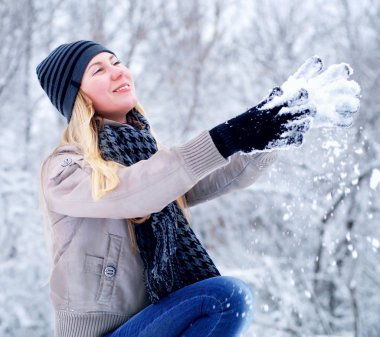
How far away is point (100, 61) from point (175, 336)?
770 millimetres

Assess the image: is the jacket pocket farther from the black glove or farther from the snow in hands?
the snow in hands

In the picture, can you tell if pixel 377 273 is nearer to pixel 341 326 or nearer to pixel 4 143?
pixel 341 326

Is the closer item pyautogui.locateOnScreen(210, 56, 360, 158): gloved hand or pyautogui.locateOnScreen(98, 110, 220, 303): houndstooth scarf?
pyautogui.locateOnScreen(210, 56, 360, 158): gloved hand

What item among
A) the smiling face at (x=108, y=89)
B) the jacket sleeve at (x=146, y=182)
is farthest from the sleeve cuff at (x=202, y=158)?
the smiling face at (x=108, y=89)

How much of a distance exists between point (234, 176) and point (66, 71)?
1.80 feet

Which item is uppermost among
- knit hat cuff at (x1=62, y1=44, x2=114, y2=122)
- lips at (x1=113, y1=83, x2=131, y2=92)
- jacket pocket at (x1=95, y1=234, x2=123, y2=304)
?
knit hat cuff at (x1=62, y1=44, x2=114, y2=122)

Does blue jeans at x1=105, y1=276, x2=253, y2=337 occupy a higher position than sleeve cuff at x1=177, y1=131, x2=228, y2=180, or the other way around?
sleeve cuff at x1=177, y1=131, x2=228, y2=180

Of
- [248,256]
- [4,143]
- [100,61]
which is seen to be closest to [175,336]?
[100,61]

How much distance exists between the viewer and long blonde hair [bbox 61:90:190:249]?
128 centimetres

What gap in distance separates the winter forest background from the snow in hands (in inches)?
129

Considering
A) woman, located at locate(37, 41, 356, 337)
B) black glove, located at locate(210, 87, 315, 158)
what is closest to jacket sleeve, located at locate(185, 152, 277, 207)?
woman, located at locate(37, 41, 356, 337)

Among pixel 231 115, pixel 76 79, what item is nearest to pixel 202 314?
pixel 76 79

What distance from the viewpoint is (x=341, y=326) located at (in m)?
5.76

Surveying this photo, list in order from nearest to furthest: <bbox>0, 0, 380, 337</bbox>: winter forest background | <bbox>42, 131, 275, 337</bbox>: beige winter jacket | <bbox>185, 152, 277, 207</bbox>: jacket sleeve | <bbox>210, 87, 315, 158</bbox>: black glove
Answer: <bbox>210, 87, 315, 158</bbox>: black glove → <bbox>42, 131, 275, 337</bbox>: beige winter jacket → <bbox>185, 152, 277, 207</bbox>: jacket sleeve → <bbox>0, 0, 380, 337</bbox>: winter forest background
